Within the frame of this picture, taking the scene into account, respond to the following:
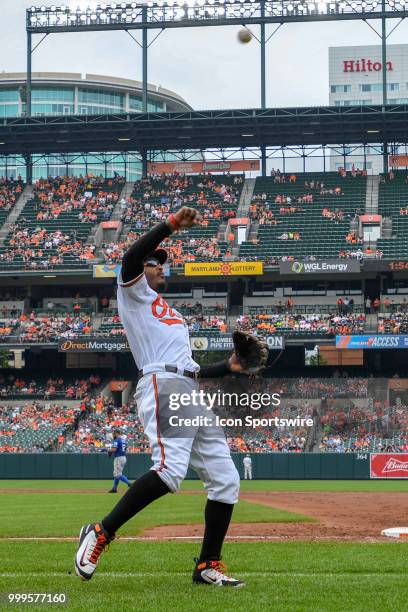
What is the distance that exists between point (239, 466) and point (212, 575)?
28.0m

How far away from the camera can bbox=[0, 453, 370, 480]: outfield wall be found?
33875mm

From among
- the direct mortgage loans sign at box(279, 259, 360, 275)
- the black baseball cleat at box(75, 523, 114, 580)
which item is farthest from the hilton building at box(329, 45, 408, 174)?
the black baseball cleat at box(75, 523, 114, 580)

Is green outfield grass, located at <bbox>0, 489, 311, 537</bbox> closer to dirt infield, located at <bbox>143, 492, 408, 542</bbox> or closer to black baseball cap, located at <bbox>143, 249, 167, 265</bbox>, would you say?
dirt infield, located at <bbox>143, 492, 408, 542</bbox>

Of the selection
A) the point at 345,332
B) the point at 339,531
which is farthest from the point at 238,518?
the point at 345,332

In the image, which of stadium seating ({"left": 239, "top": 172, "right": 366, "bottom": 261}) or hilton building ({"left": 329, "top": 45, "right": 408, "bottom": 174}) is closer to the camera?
stadium seating ({"left": 239, "top": 172, "right": 366, "bottom": 261})

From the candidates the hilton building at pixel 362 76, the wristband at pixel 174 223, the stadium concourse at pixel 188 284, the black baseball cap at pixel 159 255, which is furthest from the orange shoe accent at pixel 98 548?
the hilton building at pixel 362 76

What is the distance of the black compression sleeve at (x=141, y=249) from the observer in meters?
6.05

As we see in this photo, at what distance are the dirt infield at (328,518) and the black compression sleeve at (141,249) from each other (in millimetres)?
5422

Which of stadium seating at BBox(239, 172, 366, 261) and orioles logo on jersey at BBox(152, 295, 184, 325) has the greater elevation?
stadium seating at BBox(239, 172, 366, 261)

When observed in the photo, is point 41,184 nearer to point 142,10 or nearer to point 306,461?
point 142,10

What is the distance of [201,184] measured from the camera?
49906 millimetres

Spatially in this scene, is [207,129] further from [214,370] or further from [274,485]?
[214,370]

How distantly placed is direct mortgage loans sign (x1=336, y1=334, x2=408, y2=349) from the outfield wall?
24.8ft

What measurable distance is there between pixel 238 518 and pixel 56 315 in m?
30.9
